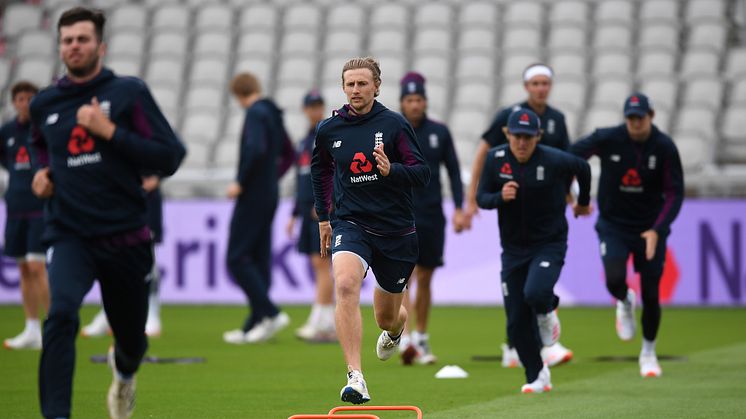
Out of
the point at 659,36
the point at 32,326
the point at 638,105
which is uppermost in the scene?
the point at 659,36

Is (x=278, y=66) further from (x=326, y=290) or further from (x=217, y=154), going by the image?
(x=326, y=290)

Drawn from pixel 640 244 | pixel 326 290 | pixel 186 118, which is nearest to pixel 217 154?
pixel 186 118

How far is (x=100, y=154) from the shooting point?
6.94 metres

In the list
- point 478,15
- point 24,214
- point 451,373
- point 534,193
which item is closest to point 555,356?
point 451,373

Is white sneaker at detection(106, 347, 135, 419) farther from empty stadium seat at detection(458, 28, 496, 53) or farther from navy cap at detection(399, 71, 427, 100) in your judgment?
empty stadium seat at detection(458, 28, 496, 53)

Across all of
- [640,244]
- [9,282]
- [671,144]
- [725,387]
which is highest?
[671,144]

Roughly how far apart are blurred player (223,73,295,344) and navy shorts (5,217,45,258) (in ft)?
7.13

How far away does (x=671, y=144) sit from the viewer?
37.0ft

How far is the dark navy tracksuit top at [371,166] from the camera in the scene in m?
8.63

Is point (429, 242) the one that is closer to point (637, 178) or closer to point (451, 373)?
point (451, 373)

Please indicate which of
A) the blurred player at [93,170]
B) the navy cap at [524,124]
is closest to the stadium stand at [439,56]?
the navy cap at [524,124]

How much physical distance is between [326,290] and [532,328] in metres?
5.48

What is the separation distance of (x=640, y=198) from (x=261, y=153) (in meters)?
4.90

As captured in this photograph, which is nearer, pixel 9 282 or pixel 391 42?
pixel 9 282
